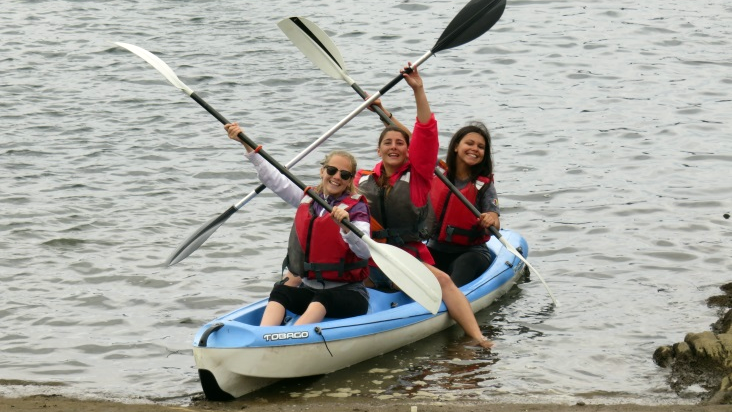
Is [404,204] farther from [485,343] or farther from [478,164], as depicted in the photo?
[485,343]

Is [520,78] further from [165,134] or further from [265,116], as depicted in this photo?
[165,134]

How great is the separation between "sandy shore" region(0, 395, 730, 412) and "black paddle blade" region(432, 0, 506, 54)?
2.33m

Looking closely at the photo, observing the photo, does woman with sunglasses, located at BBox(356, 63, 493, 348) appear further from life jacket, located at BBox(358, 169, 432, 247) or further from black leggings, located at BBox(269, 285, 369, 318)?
black leggings, located at BBox(269, 285, 369, 318)

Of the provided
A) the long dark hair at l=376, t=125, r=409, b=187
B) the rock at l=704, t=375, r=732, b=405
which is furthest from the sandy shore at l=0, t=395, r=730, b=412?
the long dark hair at l=376, t=125, r=409, b=187

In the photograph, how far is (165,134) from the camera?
10.4 m

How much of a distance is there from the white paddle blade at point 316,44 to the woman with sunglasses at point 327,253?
150 cm

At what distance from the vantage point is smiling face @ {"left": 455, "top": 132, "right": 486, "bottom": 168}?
21.0ft

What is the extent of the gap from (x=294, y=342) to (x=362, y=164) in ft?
13.7

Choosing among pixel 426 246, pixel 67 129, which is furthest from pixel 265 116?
pixel 426 246

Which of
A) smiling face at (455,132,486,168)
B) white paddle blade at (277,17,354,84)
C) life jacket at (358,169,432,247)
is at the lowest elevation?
life jacket at (358,169,432,247)

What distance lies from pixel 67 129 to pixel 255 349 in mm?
5895

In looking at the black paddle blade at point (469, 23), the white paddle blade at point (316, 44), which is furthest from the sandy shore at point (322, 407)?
the white paddle blade at point (316, 44)

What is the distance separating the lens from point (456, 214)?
653 centimetres

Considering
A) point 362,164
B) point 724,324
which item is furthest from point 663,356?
point 362,164
